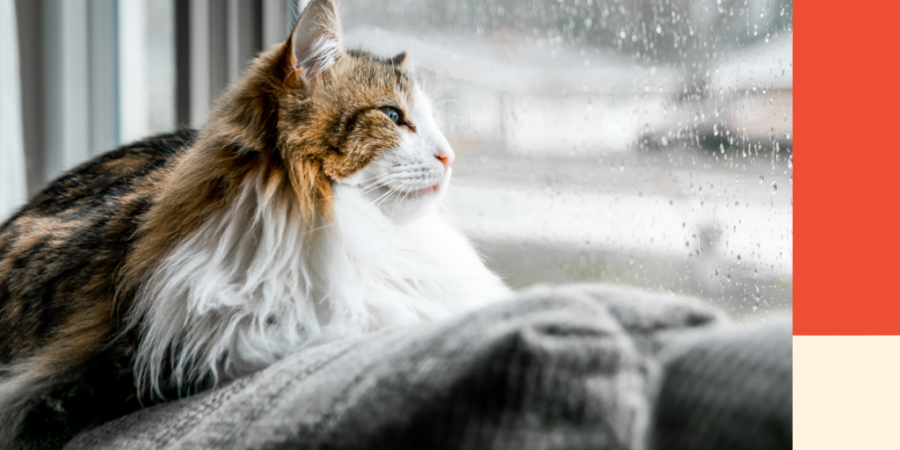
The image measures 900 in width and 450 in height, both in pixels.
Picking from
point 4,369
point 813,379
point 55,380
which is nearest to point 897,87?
point 813,379

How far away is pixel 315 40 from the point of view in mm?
958

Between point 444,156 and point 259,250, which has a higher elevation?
point 444,156

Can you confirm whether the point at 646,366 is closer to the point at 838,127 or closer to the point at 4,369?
the point at 838,127

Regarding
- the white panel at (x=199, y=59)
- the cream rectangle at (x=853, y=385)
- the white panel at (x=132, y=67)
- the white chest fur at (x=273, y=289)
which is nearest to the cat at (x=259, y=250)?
the white chest fur at (x=273, y=289)

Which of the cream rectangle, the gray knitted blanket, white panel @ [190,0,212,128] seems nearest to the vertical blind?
white panel @ [190,0,212,128]

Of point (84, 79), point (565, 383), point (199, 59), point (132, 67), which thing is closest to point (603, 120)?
point (565, 383)

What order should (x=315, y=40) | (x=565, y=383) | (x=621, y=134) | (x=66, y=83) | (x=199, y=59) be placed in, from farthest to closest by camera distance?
(x=66, y=83) → (x=199, y=59) → (x=621, y=134) → (x=315, y=40) → (x=565, y=383)

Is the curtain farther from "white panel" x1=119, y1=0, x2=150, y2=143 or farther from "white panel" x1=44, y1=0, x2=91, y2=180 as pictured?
"white panel" x1=119, y1=0, x2=150, y2=143

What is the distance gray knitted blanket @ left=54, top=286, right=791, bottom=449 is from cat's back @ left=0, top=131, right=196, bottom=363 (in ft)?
1.75

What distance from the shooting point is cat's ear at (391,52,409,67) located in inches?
44.1

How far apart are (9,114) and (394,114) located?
1411mm

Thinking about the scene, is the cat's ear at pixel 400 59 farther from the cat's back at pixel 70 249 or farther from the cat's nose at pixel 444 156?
the cat's back at pixel 70 249

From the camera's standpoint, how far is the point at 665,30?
1022 mm

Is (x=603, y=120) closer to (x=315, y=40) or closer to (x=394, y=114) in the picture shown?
(x=394, y=114)
